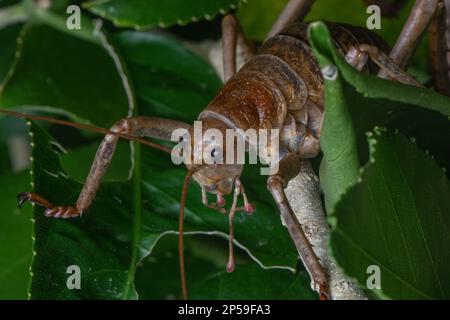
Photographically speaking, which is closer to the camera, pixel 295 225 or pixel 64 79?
pixel 295 225

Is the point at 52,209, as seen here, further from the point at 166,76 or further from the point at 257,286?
the point at 166,76

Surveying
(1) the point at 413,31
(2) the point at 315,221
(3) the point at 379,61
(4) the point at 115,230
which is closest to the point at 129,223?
(4) the point at 115,230

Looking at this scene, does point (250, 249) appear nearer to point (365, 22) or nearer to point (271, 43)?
point (271, 43)

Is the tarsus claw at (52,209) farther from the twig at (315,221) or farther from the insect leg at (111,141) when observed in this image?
the twig at (315,221)

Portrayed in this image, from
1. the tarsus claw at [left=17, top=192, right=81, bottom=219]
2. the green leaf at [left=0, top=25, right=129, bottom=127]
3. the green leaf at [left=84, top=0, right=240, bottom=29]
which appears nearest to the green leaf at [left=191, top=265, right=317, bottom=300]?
the tarsus claw at [left=17, top=192, right=81, bottom=219]

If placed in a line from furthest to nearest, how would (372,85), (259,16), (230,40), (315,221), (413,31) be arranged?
(259,16), (230,40), (413,31), (315,221), (372,85)

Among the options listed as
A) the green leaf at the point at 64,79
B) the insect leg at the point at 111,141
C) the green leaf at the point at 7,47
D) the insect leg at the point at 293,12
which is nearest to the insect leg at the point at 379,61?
the insect leg at the point at 293,12
